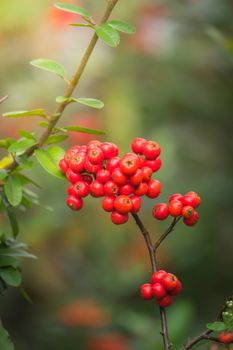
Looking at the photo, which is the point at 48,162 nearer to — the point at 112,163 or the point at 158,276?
the point at 112,163

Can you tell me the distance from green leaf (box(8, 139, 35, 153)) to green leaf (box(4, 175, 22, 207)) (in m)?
0.05

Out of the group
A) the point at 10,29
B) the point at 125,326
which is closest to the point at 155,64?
the point at 10,29

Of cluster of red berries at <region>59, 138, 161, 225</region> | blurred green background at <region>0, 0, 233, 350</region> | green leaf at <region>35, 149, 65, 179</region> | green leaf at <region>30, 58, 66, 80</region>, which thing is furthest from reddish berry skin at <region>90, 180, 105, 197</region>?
blurred green background at <region>0, 0, 233, 350</region>

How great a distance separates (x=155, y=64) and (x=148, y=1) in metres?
0.32

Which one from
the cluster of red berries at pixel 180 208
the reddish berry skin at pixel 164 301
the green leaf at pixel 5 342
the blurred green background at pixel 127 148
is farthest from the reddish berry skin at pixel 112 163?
the blurred green background at pixel 127 148

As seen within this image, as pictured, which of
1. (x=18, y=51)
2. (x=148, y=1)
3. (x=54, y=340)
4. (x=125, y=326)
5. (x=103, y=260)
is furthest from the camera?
(x=148, y=1)

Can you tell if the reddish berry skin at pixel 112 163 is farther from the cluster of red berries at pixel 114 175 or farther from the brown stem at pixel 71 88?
the brown stem at pixel 71 88

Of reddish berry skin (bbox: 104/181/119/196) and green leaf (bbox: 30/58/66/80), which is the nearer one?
reddish berry skin (bbox: 104/181/119/196)

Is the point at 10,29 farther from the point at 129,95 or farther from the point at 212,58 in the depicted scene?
the point at 212,58

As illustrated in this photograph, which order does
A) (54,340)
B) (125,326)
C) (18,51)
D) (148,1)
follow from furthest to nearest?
(148,1)
(18,51)
(54,340)
(125,326)

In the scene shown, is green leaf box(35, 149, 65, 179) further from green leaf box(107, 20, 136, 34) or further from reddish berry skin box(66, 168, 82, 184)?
green leaf box(107, 20, 136, 34)

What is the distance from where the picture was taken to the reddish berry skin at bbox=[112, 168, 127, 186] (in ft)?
2.89

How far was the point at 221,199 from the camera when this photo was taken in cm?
250

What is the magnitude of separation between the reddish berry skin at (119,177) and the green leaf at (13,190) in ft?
0.62
